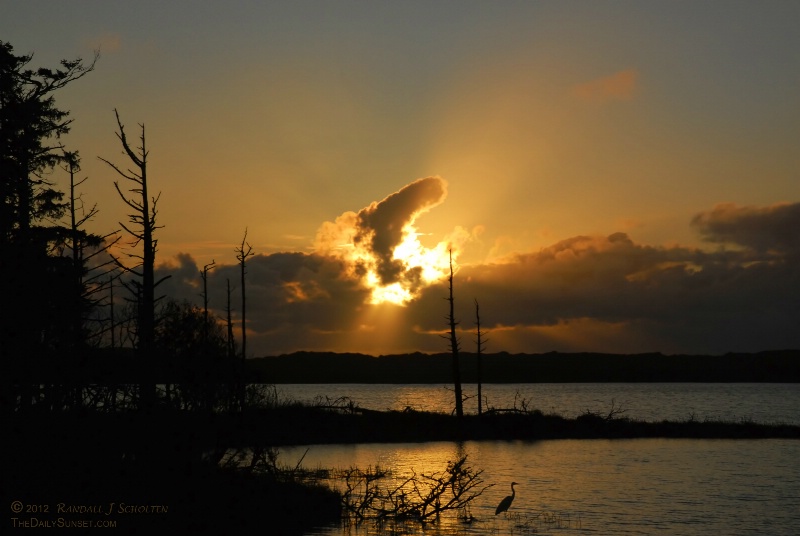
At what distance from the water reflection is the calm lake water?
42 mm

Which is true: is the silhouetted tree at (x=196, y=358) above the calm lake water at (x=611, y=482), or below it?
above

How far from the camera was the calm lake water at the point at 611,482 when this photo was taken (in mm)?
26969

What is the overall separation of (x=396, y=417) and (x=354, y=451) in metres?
13.3

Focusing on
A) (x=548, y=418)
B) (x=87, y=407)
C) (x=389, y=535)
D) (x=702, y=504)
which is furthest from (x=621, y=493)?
(x=548, y=418)

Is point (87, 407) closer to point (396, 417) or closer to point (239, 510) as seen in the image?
point (239, 510)

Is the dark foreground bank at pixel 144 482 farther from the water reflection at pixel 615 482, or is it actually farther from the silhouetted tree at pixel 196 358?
the silhouetted tree at pixel 196 358

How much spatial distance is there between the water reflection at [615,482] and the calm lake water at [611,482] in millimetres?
42

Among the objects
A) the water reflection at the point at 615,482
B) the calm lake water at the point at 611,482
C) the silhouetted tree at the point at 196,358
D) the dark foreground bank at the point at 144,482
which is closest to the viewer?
the dark foreground bank at the point at 144,482

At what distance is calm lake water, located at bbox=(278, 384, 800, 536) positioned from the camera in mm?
26969

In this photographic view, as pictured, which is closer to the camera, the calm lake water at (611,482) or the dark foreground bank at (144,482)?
the dark foreground bank at (144,482)

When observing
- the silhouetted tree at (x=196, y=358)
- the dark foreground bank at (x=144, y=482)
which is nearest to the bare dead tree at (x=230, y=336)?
the silhouetted tree at (x=196, y=358)

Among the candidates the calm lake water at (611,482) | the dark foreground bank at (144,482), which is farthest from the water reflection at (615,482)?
the dark foreground bank at (144,482)

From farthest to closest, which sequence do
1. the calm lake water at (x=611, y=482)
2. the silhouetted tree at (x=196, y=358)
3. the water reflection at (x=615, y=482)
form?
the silhouetted tree at (x=196, y=358), the water reflection at (x=615, y=482), the calm lake water at (x=611, y=482)

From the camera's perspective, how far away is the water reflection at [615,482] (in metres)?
27.1
